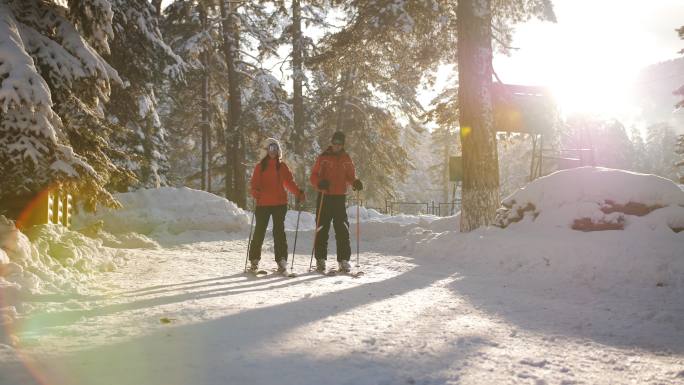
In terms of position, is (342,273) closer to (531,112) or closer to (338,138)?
(338,138)

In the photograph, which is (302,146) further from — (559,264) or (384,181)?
(559,264)

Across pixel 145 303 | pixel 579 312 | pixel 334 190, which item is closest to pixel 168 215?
pixel 334 190

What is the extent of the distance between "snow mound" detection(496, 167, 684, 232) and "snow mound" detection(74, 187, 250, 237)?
8259 millimetres

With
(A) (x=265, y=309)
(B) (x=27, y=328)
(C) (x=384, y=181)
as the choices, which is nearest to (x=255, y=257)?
(A) (x=265, y=309)

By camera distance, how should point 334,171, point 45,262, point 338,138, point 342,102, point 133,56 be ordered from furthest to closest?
point 342,102 → point 133,56 → point 334,171 → point 338,138 → point 45,262

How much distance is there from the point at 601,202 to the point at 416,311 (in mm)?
4559

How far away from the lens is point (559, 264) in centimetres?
674

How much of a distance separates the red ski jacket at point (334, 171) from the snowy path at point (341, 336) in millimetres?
1889

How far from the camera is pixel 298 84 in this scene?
21.7 meters

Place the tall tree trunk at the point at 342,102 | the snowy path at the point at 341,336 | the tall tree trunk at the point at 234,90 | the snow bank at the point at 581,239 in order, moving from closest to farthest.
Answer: the snowy path at the point at 341,336 < the snow bank at the point at 581,239 < the tall tree trunk at the point at 234,90 < the tall tree trunk at the point at 342,102

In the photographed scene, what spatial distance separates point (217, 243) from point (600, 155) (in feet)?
213

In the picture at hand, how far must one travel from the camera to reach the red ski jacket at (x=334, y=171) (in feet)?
25.2

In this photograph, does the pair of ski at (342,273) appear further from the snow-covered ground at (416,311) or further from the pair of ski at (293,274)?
the snow-covered ground at (416,311)

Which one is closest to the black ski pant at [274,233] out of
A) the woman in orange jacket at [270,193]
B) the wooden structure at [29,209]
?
the woman in orange jacket at [270,193]
